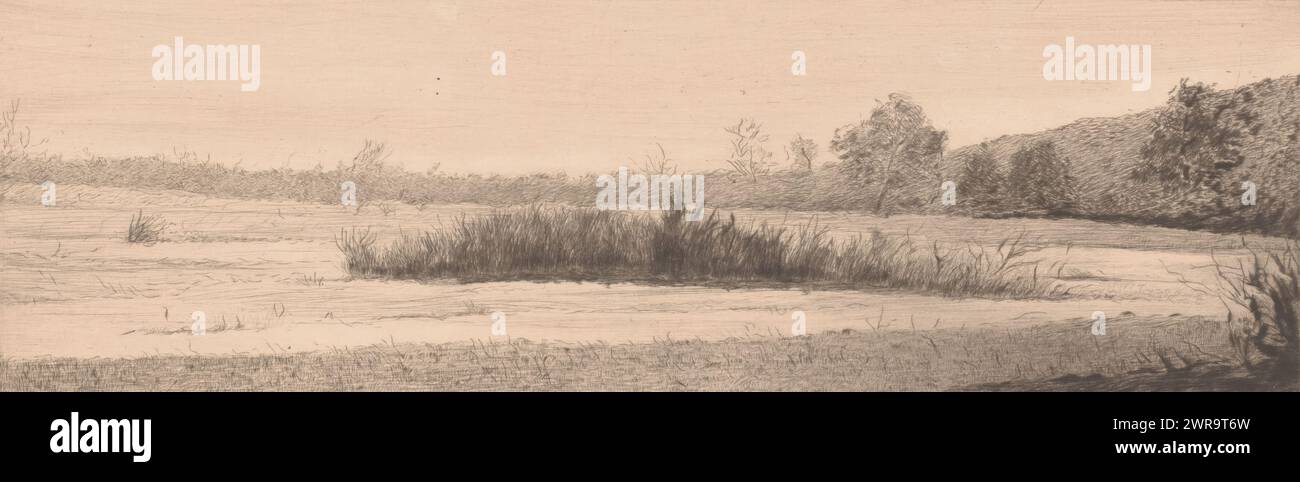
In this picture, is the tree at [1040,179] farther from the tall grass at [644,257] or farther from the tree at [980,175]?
the tall grass at [644,257]

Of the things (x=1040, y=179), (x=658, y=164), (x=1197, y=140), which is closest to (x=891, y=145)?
(x=1040, y=179)

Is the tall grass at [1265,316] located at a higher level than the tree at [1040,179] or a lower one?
lower

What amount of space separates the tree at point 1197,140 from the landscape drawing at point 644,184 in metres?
0.02

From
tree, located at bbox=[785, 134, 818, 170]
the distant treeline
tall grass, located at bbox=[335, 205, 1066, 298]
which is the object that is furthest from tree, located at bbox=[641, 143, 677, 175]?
tree, located at bbox=[785, 134, 818, 170]

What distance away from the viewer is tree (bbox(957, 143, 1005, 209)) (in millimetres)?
5824

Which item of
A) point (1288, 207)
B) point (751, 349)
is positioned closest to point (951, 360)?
point (751, 349)

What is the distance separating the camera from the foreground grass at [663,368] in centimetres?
539

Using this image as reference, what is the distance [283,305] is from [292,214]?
1.67 feet

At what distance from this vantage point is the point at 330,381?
5.40 metres

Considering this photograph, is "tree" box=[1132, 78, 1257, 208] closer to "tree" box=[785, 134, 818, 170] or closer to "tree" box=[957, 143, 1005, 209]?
"tree" box=[957, 143, 1005, 209]

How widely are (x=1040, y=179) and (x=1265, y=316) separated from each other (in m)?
1.33

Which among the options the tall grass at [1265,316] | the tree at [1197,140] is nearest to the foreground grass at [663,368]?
the tall grass at [1265,316]

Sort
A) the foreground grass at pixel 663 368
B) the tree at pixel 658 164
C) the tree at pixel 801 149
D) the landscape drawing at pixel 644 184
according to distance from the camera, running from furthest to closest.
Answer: the tree at pixel 801 149
the tree at pixel 658 164
the landscape drawing at pixel 644 184
the foreground grass at pixel 663 368

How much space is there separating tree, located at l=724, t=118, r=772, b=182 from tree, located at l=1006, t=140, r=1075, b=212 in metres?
1.29
